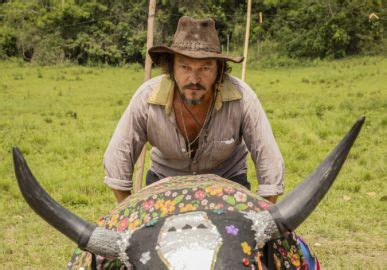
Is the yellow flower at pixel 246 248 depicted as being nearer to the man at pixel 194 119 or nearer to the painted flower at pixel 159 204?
the painted flower at pixel 159 204

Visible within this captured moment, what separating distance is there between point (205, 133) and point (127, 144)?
0.41 metres

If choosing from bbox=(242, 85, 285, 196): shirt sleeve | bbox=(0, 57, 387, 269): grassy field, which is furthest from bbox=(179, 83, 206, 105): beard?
Result: bbox=(0, 57, 387, 269): grassy field

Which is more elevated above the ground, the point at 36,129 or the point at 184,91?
the point at 184,91

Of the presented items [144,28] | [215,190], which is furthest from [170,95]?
[144,28]

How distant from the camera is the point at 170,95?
3.38m

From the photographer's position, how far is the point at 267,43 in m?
28.8

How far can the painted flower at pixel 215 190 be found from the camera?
2.66 metres

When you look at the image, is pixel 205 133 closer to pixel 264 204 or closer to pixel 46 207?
pixel 264 204

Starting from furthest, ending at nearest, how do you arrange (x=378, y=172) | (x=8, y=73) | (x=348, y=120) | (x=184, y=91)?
(x=8, y=73) → (x=348, y=120) → (x=378, y=172) → (x=184, y=91)

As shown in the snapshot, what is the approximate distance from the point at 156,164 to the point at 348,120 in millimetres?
7865

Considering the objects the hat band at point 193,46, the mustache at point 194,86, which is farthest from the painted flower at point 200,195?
the hat band at point 193,46

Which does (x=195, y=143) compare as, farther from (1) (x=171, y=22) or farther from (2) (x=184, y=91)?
(1) (x=171, y=22)

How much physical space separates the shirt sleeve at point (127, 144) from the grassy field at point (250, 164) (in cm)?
219

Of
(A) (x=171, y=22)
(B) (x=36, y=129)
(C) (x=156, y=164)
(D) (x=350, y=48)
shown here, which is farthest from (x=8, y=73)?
(C) (x=156, y=164)
